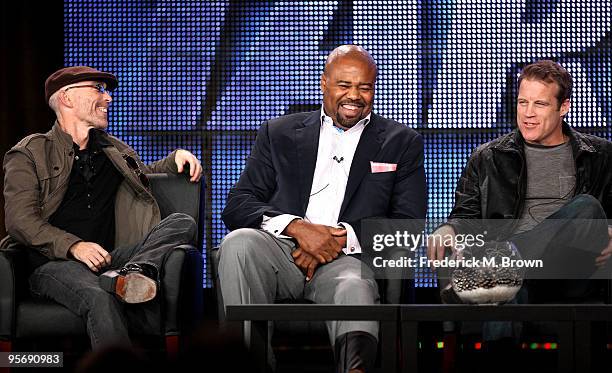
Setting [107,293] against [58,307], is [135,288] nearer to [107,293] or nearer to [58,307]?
[107,293]

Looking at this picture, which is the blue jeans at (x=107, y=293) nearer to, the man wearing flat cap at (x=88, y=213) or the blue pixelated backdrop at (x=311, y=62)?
the man wearing flat cap at (x=88, y=213)

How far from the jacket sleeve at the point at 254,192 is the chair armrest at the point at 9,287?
819 millimetres

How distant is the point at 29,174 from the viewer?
3.61 m

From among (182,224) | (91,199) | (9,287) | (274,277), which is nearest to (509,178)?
(274,277)

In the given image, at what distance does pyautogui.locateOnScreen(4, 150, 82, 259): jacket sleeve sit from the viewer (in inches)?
135

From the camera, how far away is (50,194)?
3645mm

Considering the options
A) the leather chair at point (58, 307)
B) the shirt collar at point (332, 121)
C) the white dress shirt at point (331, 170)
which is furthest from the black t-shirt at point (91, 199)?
the shirt collar at point (332, 121)

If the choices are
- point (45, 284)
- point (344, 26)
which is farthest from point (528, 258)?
point (344, 26)

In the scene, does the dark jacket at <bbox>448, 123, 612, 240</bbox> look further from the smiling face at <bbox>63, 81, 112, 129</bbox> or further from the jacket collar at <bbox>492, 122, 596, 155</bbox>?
the smiling face at <bbox>63, 81, 112, 129</bbox>

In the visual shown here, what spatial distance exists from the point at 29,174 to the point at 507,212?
75.1 inches

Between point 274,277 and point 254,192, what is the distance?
0.53m

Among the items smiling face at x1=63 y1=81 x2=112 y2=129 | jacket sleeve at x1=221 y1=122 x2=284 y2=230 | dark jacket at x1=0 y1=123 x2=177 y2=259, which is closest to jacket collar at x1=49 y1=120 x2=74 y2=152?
dark jacket at x1=0 y1=123 x2=177 y2=259

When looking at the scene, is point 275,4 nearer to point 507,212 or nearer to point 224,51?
point 224,51

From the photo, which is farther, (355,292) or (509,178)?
(509,178)
